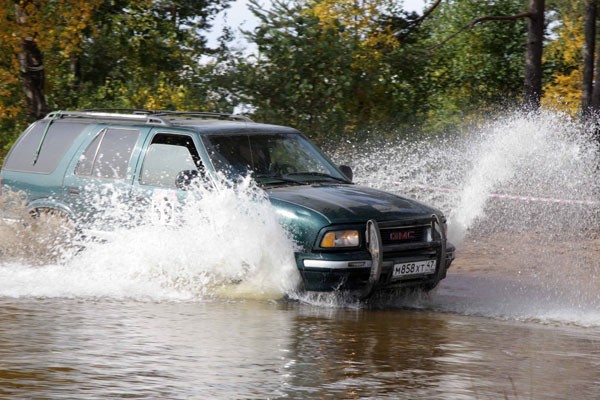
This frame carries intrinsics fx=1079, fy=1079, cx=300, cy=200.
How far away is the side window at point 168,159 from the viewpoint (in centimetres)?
998

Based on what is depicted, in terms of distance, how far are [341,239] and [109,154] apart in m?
2.81

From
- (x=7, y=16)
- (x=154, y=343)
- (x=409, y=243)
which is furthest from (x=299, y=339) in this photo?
(x=7, y=16)

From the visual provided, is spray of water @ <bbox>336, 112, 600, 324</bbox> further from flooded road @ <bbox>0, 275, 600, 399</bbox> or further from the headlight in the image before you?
flooded road @ <bbox>0, 275, 600, 399</bbox>

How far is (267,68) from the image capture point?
1916 centimetres

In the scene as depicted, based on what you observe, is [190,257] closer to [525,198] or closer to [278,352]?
[278,352]

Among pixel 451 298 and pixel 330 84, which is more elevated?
pixel 330 84

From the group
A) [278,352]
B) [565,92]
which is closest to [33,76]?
[278,352]

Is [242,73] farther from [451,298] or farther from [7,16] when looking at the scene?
[451,298]

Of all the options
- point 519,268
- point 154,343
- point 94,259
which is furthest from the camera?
point 519,268

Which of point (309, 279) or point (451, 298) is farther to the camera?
point (451, 298)

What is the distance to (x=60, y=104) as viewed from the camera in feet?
76.3

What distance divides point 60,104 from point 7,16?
4.34m

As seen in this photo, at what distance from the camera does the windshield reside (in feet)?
32.5

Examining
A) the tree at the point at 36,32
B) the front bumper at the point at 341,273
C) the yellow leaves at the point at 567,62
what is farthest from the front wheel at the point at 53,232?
the yellow leaves at the point at 567,62
